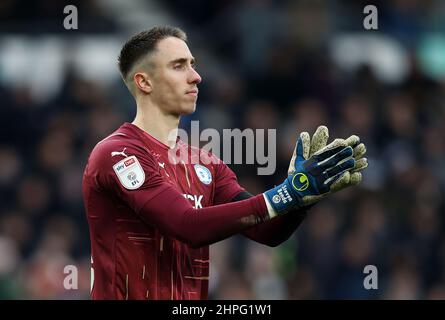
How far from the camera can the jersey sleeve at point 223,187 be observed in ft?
19.9

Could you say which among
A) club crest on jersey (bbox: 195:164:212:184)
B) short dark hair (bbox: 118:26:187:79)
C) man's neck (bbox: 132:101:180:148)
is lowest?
club crest on jersey (bbox: 195:164:212:184)

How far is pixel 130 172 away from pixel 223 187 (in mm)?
798

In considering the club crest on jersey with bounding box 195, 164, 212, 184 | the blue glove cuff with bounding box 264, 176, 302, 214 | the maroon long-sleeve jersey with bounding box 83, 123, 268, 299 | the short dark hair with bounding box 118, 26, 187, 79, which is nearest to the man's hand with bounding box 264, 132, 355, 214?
the blue glove cuff with bounding box 264, 176, 302, 214

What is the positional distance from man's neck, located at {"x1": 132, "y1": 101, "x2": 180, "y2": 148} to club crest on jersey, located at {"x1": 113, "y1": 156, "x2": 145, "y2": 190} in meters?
0.40

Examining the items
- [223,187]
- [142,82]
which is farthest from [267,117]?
[142,82]

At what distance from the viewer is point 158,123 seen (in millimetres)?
5930

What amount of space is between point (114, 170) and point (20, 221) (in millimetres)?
5399

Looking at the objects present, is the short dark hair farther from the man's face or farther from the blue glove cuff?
the blue glove cuff

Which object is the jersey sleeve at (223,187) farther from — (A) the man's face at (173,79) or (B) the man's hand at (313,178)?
(B) the man's hand at (313,178)

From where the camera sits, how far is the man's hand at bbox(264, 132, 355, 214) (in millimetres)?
5121

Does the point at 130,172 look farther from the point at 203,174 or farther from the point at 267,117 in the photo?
the point at 267,117
